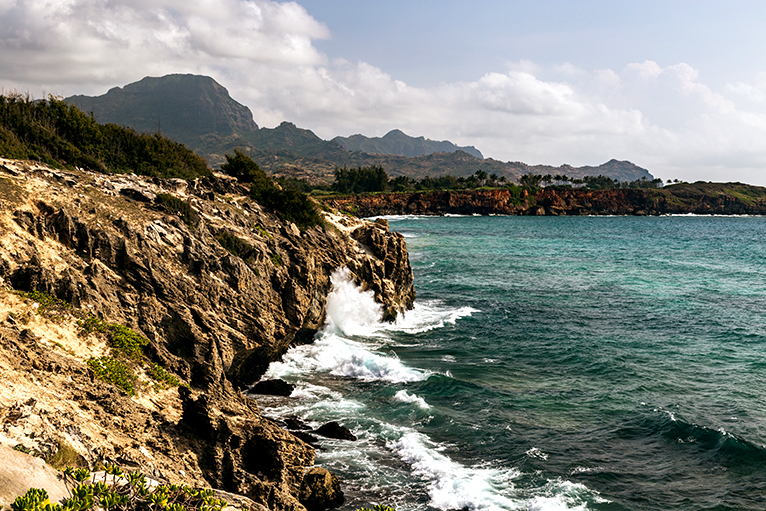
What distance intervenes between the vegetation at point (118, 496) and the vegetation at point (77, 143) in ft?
58.9

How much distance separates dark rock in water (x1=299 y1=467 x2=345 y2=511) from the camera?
13195 millimetres

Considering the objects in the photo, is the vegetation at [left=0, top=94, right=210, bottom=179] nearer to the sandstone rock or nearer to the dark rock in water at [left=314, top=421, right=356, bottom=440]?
the dark rock in water at [left=314, top=421, right=356, bottom=440]

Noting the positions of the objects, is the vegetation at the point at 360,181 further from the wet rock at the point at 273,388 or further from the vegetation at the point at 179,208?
the wet rock at the point at 273,388

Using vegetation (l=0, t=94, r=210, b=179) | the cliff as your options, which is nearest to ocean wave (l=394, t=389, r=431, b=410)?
vegetation (l=0, t=94, r=210, b=179)

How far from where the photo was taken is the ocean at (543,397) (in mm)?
15133

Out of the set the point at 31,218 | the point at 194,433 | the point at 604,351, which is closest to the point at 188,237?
the point at 31,218

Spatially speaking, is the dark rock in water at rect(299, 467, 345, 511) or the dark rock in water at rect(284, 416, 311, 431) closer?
the dark rock in water at rect(299, 467, 345, 511)

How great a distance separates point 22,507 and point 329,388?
16.5 m

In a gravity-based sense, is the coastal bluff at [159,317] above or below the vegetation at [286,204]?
below

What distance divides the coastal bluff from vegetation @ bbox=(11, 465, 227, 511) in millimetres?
1167

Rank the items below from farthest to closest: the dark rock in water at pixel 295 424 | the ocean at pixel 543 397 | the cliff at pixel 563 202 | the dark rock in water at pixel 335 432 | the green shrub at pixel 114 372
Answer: the cliff at pixel 563 202 → the dark rock in water at pixel 295 424 → the dark rock in water at pixel 335 432 → the ocean at pixel 543 397 → the green shrub at pixel 114 372

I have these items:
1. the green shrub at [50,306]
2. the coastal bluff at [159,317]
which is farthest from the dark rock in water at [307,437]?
the green shrub at [50,306]

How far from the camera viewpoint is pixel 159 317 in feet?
55.2

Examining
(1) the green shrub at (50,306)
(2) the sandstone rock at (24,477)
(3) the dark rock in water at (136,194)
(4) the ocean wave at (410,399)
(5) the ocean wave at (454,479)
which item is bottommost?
(5) the ocean wave at (454,479)
